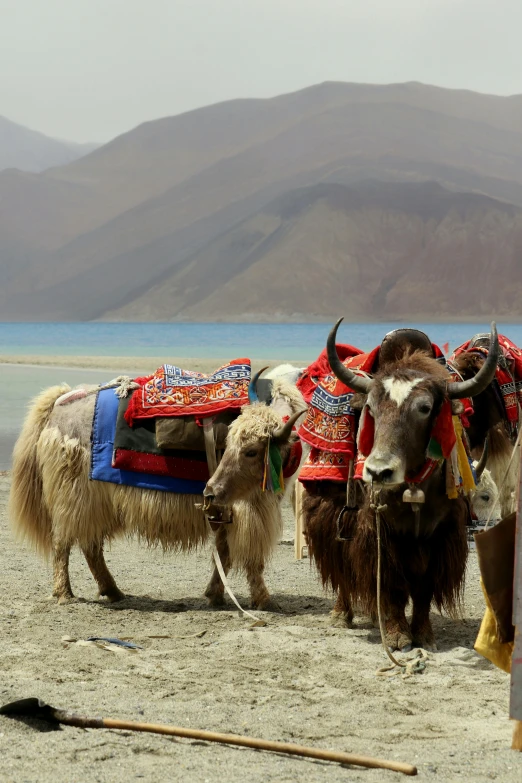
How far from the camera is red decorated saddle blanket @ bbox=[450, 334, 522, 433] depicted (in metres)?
5.68

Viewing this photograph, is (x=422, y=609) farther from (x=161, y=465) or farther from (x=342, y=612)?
(x=161, y=465)

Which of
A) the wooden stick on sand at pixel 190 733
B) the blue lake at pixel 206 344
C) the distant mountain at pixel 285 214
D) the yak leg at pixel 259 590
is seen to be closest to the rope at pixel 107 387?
the yak leg at pixel 259 590

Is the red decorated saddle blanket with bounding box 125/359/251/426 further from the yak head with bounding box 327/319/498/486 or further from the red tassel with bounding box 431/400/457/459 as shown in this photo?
the red tassel with bounding box 431/400/457/459

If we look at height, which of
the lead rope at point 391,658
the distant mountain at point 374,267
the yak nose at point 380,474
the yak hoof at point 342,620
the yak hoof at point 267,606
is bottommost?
the yak hoof at point 267,606

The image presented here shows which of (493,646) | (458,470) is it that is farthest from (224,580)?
(493,646)

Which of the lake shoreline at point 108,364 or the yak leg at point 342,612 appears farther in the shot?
the lake shoreline at point 108,364

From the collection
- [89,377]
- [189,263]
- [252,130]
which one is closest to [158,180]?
[252,130]

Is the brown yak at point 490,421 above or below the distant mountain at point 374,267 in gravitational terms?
below

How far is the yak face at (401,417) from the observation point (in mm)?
3754

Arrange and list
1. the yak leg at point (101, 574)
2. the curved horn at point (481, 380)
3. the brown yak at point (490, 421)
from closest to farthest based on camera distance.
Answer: the curved horn at point (481, 380) → the yak leg at point (101, 574) → the brown yak at point (490, 421)

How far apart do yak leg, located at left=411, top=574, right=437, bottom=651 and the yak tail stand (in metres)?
2.12

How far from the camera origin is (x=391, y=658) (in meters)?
3.79

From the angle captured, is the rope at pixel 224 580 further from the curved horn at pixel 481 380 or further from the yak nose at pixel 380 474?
the curved horn at pixel 481 380

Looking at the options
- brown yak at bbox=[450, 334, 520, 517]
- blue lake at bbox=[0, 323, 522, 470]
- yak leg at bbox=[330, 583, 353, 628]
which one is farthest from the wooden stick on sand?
blue lake at bbox=[0, 323, 522, 470]
